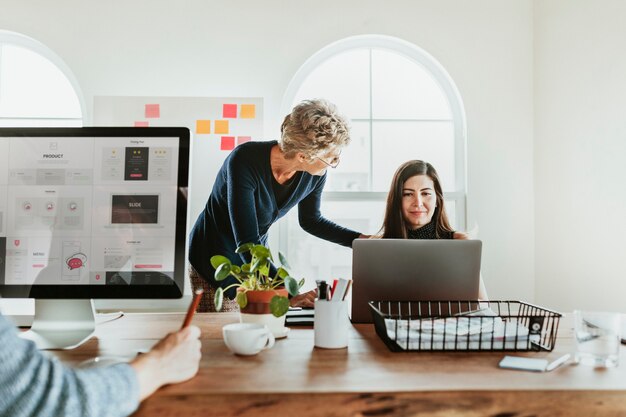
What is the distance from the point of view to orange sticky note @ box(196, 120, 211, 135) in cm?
281

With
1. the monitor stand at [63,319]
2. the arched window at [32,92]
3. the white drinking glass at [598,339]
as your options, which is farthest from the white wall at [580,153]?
the arched window at [32,92]

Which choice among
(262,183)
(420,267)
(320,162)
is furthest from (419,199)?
(420,267)

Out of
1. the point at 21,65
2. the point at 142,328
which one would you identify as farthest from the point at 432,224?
the point at 21,65

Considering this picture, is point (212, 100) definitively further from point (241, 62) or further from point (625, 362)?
point (625, 362)

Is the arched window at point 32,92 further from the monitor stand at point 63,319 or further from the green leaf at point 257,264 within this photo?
the green leaf at point 257,264

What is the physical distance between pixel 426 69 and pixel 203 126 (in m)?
1.43

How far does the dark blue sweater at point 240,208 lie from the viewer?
1.98 meters

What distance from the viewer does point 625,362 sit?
0.94 metres

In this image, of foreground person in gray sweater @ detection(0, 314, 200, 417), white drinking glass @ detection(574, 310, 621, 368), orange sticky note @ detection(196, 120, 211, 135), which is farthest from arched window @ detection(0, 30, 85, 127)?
white drinking glass @ detection(574, 310, 621, 368)

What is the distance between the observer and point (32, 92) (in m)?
3.05

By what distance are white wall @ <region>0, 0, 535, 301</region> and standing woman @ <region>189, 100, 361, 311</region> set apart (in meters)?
0.73

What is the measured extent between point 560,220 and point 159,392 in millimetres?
2488

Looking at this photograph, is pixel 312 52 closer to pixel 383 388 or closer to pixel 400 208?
pixel 400 208

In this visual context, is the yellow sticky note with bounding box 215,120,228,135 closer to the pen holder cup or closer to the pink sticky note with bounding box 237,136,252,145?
the pink sticky note with bounding box 237,136,252,145
